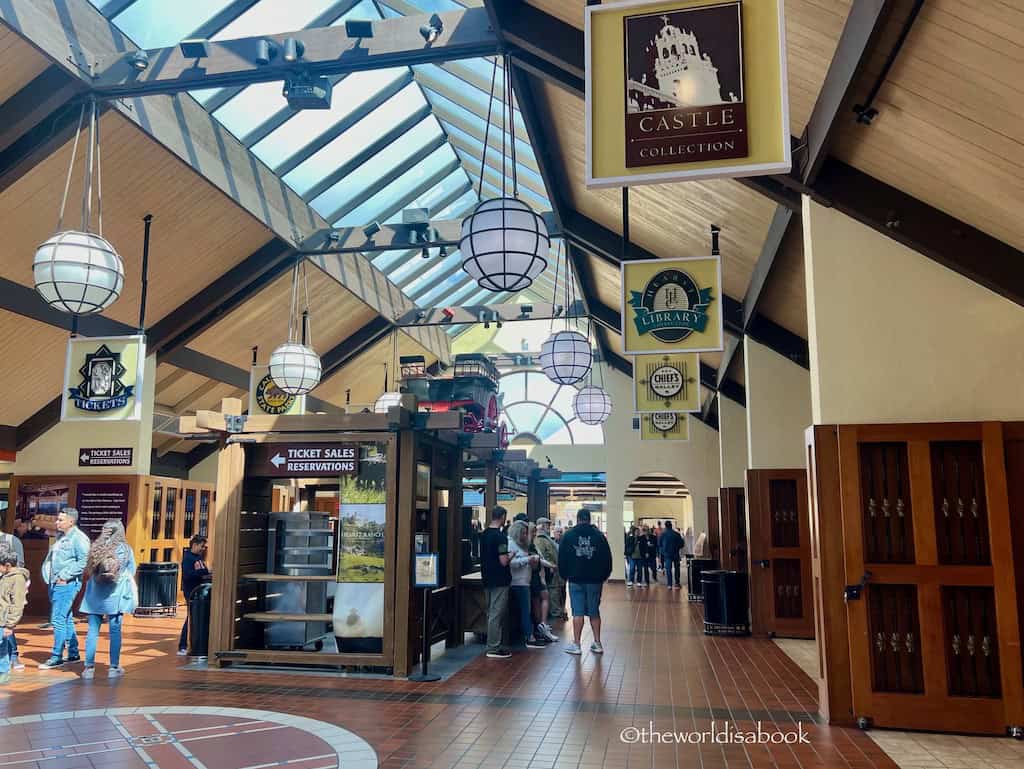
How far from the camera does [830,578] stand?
5.53 metres

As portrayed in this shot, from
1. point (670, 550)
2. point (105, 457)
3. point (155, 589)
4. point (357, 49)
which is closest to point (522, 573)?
point (357, 49)

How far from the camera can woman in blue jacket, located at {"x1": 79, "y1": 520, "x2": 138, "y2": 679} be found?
7004mm

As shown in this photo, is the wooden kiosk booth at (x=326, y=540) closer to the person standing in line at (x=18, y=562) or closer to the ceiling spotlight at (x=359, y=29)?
the person standing in line at (x=18, y=562)

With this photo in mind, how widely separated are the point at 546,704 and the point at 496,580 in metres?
2.12

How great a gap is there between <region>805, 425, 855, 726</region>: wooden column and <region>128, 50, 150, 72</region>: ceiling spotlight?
669 cm

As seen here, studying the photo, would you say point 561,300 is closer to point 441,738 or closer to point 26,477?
point 26,477

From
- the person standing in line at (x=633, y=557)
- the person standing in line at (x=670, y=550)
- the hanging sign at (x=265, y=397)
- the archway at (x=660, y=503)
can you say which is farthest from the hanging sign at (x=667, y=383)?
the archway at (x=660, y=503)

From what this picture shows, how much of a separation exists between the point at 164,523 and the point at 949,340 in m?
12.5

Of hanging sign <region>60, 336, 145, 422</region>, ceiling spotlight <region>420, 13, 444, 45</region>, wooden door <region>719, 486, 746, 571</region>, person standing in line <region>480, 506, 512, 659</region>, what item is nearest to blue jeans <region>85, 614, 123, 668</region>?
hanging sign <region>60, 336, 145, 422</region>

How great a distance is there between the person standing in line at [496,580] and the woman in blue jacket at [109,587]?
331 cm

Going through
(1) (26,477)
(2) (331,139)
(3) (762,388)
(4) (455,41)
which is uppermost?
(2) (331,139)

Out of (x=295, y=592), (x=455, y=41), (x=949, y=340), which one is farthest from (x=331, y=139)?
(x=949, y=340)

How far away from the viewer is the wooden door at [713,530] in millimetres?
16281

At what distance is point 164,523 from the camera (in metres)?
13.7
